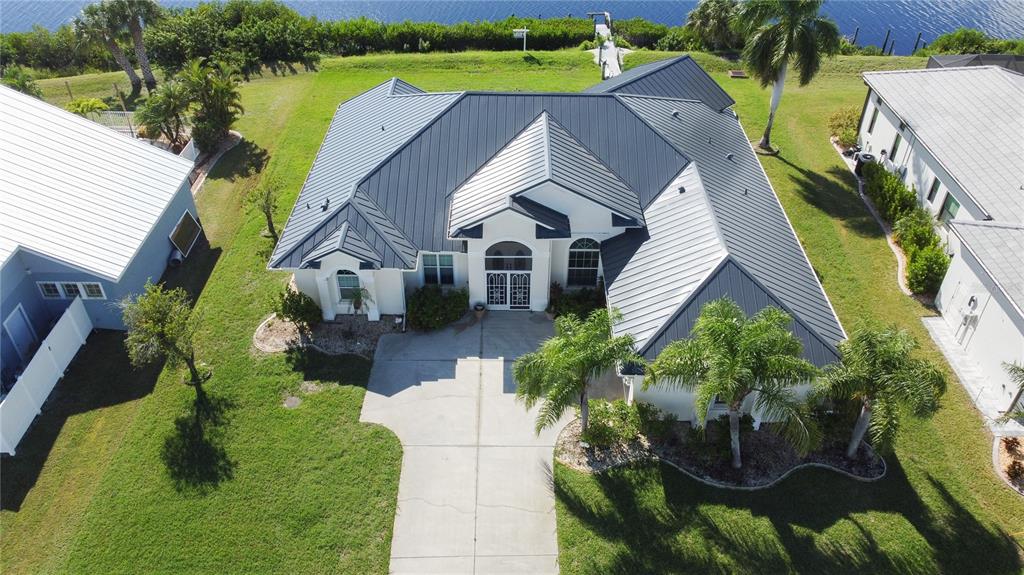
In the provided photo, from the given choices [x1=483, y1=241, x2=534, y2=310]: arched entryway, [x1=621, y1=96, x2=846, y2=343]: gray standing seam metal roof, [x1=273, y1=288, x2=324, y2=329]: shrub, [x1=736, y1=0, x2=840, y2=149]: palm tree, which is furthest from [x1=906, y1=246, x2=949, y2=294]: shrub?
[x1=273, y1=288, x2=324, y2=329]: shrub

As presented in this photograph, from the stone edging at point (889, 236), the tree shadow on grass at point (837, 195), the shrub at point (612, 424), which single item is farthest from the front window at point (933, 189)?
the shrub at point (612, 424)

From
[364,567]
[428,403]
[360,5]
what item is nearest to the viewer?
[364,567]

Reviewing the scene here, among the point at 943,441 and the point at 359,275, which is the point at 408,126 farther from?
the point at 943,441

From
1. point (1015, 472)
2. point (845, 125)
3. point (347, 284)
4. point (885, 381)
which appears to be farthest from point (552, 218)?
point (845, 125)

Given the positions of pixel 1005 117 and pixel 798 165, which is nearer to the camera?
pixel 1005 117

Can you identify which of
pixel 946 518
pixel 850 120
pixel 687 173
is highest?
pixel 687 173

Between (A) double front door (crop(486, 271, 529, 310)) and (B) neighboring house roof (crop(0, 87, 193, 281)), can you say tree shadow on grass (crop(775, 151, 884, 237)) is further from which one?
(B) neighboring house roof (crop(0, 87, 193, 281))

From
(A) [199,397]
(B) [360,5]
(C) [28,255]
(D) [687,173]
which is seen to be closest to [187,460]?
(A) [199,397]

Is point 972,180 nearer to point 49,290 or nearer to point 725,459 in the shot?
point 725,459
